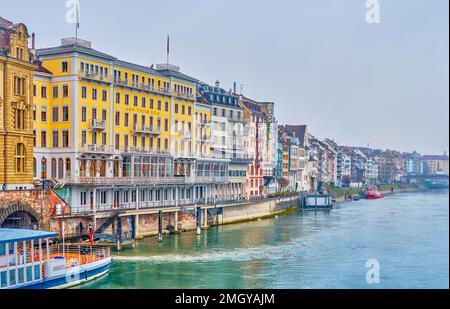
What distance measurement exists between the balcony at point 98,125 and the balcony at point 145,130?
3434 millimetres

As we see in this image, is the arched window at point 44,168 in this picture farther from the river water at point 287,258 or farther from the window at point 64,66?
the river water at point 287,258

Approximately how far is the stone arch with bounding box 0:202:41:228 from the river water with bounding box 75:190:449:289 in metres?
4.43

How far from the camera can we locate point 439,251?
32.0 m

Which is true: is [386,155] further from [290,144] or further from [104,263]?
[104,263]

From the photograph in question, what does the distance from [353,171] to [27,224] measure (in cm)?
10935

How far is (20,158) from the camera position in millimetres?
29938

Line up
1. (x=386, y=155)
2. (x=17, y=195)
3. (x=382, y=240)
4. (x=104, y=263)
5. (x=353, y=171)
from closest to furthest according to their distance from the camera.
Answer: (x=104, y=263), (x=17, y=195), (x=382, y=240), (x=353, y=171), (x=386, y=155)

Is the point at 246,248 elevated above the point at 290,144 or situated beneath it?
situated beneath

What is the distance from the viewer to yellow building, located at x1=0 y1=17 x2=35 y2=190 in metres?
29.0

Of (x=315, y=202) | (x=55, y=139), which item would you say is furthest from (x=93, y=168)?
(x=315, y=202)

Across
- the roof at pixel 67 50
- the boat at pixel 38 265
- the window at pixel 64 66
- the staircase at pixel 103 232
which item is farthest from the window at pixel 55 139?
the boat at pixel 38 265

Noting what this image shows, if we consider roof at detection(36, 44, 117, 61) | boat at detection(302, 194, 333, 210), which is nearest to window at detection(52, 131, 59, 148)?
roof at detection(36, 44, 117, 61)

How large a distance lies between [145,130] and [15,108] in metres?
12.1
